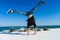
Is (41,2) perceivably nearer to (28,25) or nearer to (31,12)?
(31,12)

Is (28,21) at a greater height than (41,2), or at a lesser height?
lesser

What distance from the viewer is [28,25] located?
12781 millimetres

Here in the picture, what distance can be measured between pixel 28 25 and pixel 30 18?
1.82 ft

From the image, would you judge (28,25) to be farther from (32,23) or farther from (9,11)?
(9,11)

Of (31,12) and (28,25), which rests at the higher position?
(31,12)

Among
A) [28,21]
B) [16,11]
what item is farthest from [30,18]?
[16,11]

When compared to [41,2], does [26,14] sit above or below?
below

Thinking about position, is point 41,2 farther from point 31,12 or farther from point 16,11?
point 16,11

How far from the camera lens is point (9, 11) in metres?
12.2

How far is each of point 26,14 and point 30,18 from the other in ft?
1.38

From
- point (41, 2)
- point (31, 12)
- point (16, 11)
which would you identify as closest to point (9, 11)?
point (16, 11)

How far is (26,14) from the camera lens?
40.5 ft

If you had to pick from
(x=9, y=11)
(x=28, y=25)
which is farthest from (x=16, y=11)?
(x=28, y=25)

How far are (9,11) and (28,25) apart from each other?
166 centimetres
